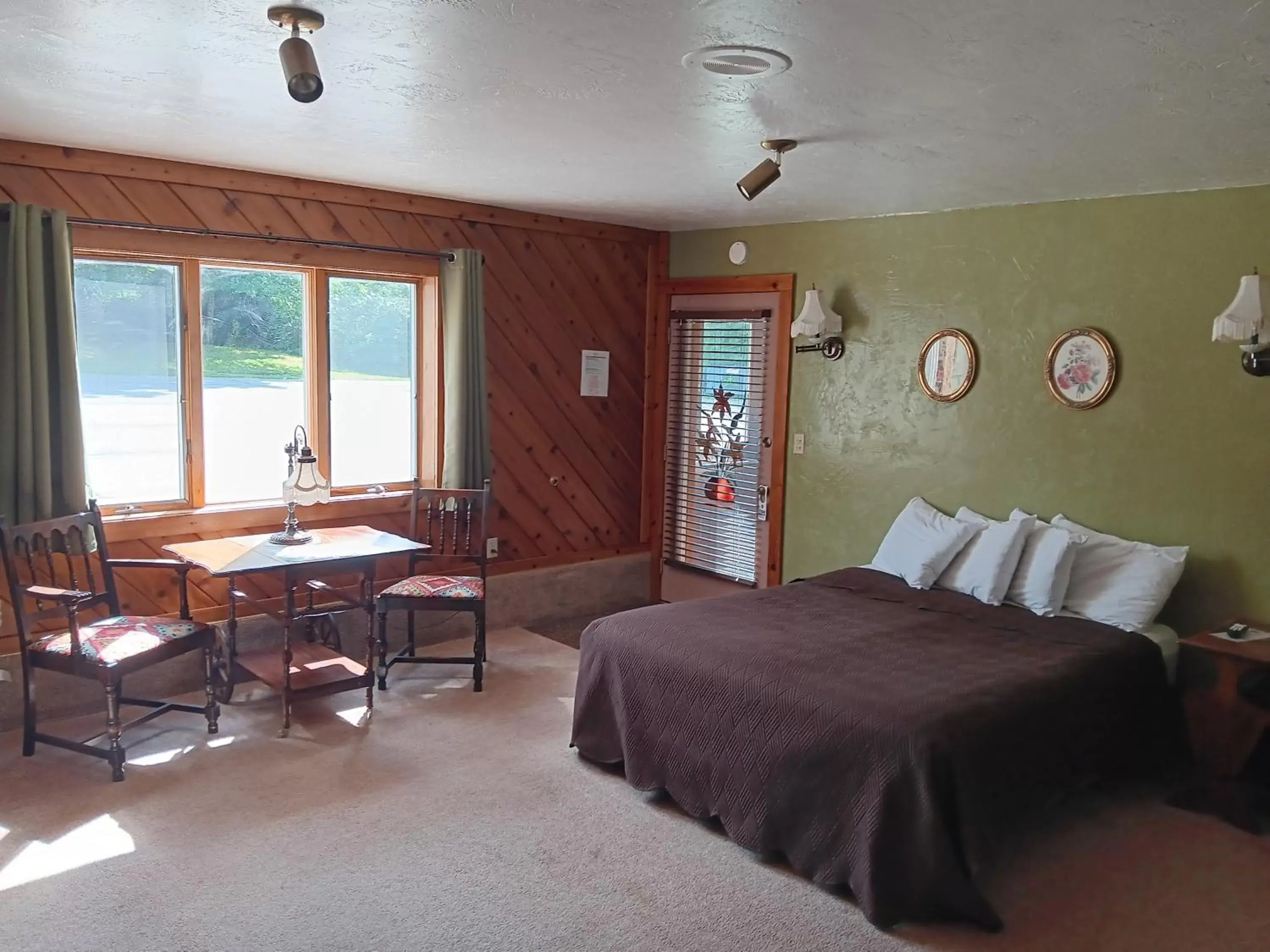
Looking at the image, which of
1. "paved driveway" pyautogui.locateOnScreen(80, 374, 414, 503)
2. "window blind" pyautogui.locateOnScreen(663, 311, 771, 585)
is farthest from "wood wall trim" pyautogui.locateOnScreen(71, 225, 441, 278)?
"window blind" pyautogui.locateOnScreen(663, 311, 771, 585)

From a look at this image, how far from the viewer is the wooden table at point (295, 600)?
3932 millimetres

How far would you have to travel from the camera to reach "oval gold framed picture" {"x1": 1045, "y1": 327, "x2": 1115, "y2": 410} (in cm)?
412

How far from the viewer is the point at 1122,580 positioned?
12.9 ft

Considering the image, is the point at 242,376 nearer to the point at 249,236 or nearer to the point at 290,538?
the point at 249,236

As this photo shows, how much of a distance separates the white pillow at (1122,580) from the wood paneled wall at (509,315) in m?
2.80

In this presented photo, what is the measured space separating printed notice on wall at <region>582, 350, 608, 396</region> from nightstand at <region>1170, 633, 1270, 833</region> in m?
3.38

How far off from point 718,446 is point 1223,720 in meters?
3.00

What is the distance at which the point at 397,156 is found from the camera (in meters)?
3.91

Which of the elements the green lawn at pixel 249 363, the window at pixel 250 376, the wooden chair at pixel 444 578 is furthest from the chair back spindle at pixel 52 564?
the wooden chair at pixel 444 578

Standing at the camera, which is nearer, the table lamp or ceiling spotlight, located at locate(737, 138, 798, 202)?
ceiling spotlight, located at locate(737, 138, 798, 202)

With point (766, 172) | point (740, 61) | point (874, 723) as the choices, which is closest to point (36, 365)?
point (766, 172)

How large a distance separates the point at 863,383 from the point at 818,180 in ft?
4.29

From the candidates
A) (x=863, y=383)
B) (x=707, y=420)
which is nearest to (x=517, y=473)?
(x=707, y=420)

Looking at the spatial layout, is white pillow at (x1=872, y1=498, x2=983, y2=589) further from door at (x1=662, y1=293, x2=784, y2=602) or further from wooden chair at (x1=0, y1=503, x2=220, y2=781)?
wooden chair at (x1=0, y1=503, x2=220, y2=781)
